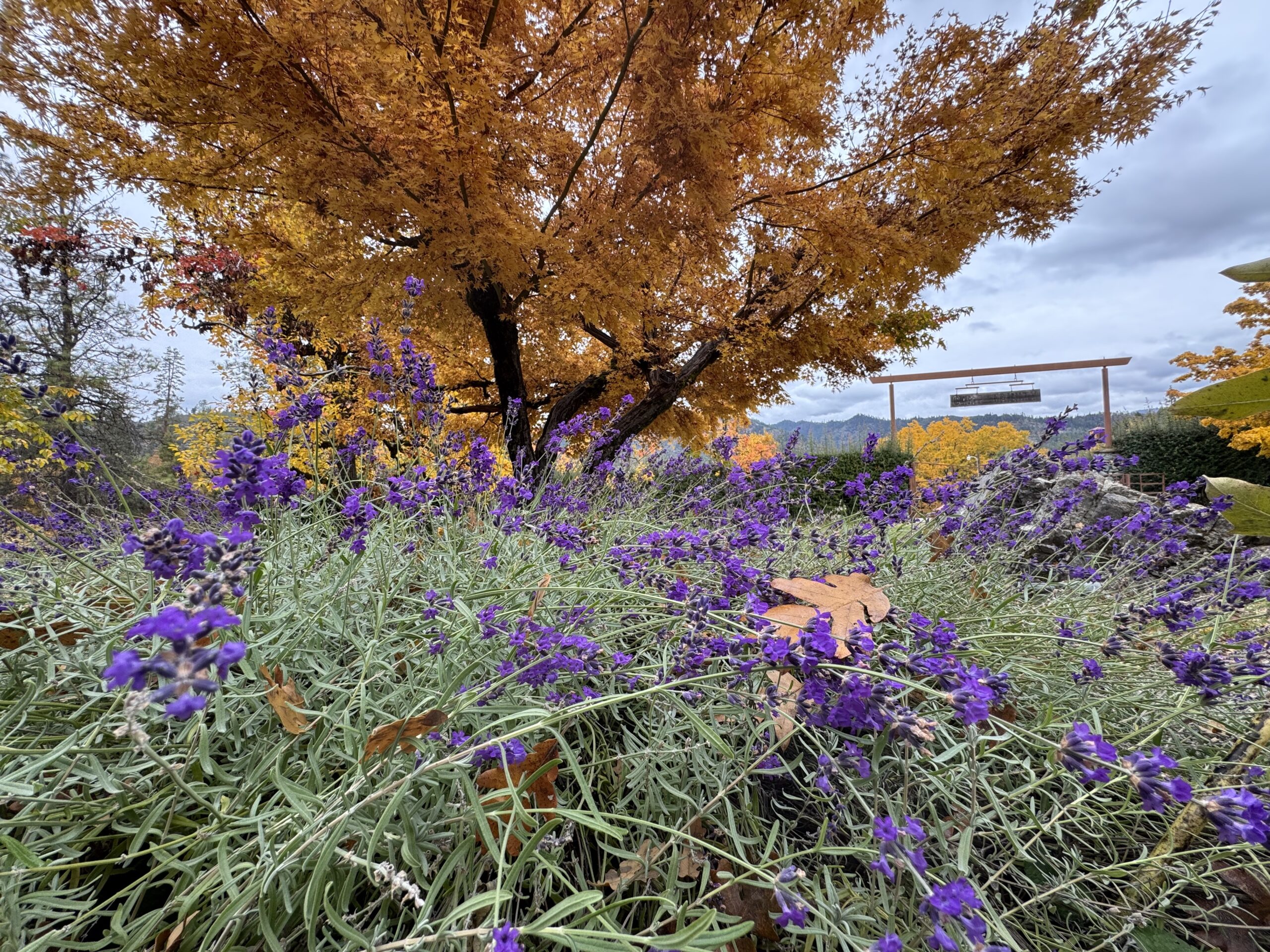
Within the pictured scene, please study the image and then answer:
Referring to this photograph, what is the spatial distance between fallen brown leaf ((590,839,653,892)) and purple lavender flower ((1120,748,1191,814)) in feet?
2.05

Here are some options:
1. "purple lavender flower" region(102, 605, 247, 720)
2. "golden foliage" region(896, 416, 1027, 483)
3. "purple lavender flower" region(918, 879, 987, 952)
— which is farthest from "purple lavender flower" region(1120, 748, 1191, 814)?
"golden foliage" region(896, 416, 1027, 483)

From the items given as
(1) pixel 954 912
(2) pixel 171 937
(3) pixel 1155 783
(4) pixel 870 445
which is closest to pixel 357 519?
(2) pixel 171 937

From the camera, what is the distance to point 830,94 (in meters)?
4.83

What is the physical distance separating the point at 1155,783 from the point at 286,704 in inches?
45.2

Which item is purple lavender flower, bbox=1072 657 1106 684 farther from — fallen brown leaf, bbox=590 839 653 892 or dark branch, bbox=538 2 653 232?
dark branch, bbox=538 2 653 232

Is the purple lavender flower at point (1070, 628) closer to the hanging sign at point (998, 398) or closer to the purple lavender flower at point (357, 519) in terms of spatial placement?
the purple lavender flower at point (357, 519)

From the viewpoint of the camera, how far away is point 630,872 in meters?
0.85

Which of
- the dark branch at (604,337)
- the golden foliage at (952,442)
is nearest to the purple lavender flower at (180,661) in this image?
the dark branch at (604,337)

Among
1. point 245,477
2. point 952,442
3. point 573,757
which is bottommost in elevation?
point 952,442

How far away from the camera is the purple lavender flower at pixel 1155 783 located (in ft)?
1.99

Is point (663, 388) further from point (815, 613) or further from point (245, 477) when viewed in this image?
point (245, 477)

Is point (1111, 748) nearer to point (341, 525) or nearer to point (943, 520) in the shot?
point (943, 520)

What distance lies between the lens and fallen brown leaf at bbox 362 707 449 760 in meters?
0.73

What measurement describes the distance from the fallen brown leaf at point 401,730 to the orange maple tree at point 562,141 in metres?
2.99
